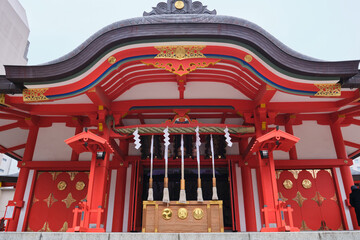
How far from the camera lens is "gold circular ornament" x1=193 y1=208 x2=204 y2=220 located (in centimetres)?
661

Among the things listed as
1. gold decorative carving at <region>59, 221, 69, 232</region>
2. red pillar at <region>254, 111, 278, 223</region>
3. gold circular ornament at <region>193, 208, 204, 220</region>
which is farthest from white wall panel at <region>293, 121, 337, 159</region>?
gold decorative carving at <region>59, 221, 69, 232</region>

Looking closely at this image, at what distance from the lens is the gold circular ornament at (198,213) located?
21.7 ft

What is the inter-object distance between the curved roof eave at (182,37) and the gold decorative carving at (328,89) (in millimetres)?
353

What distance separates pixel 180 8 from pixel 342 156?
673 cm

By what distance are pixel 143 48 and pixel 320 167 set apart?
6.62 meters

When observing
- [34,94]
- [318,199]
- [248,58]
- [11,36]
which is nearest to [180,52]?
[248,58]

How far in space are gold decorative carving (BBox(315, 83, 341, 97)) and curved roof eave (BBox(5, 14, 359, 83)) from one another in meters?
0.35

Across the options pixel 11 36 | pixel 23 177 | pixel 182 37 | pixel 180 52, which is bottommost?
pixel 23 177

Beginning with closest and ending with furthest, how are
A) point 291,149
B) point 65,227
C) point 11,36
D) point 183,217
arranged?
1. point 183,217
2. point 65,227
3. point 291,149
4. point 11,36

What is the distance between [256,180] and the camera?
29.0ft

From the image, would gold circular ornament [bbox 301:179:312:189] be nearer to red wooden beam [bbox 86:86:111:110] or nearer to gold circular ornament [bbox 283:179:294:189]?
gold circular ornament [bbox 283:179:294:189]

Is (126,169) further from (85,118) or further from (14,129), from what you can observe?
(14,129)

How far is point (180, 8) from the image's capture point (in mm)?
7129

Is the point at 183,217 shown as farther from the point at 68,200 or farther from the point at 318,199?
the point at 318,199
